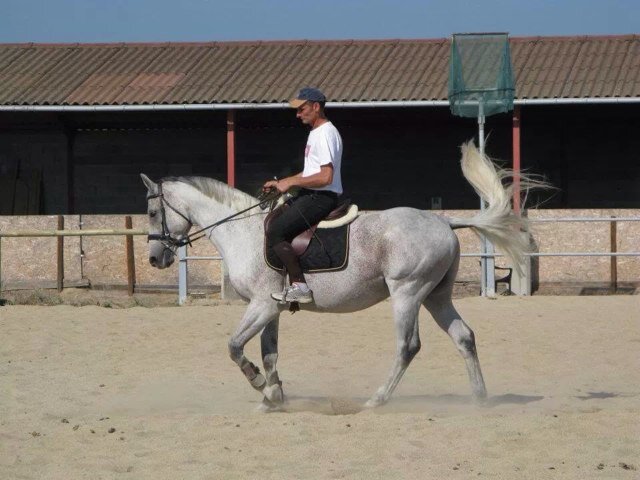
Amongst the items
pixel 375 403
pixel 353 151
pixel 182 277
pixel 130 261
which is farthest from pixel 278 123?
pixel 375 403

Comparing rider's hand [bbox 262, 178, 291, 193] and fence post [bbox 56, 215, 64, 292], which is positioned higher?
rider's hand [bbox 262, 178, 291, 193]

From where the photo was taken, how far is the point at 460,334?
28.6ft

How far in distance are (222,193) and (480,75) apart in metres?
8.77

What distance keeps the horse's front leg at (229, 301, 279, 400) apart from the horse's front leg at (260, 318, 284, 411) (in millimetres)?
129

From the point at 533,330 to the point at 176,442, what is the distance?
21.4 feet

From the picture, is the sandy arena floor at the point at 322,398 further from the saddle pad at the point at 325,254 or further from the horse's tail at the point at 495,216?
the horse's tail at the point at 495,216

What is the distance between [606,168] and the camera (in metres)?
21.5

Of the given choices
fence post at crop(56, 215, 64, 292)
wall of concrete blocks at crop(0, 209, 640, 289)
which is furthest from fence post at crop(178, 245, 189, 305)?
fence post at crop(56, 215, 64, 292)

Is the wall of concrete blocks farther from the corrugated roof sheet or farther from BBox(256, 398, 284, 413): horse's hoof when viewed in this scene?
BBox(256, 398, 284, 413): horse's hoof

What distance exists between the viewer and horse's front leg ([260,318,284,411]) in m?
8.55

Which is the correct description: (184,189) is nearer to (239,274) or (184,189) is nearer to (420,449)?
(239,274)

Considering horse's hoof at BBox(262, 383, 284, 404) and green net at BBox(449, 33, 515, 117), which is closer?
horse's hoof at BBox(262, 383, 284, 404)

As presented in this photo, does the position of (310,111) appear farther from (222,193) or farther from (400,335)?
(400,335)

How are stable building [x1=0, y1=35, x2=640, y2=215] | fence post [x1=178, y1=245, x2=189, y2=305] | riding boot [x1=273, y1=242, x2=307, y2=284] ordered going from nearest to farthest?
riding boot [x1=273, y1=242, x2=307, y2=284]
fence post [x1=178, y1=245, x2=189, y2=305]
stable building [x1=0, y1=35, x2=640, y2=215]
